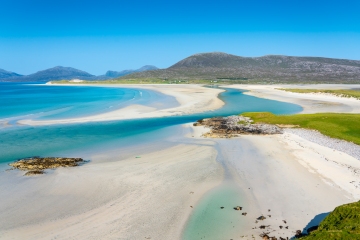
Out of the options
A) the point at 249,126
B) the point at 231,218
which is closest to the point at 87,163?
the point at 231,218

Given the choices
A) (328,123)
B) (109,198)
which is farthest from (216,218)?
(328,123)

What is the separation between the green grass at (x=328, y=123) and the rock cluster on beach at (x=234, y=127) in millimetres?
2006

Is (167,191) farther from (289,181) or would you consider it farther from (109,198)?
(289,181)

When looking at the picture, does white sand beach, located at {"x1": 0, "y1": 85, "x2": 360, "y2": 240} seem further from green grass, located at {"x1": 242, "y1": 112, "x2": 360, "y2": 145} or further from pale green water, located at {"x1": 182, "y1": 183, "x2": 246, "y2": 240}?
green grass, located at {"x1": 242, "y1": 112, "x2": 360, "y2": 145}

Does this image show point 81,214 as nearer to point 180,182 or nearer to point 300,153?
point 180,182

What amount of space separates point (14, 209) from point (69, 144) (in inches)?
512

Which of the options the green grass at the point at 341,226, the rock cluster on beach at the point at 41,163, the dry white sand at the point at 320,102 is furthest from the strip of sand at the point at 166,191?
the dry white sand at the point at 320,102

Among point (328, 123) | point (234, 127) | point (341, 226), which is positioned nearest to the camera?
point (341, 226)

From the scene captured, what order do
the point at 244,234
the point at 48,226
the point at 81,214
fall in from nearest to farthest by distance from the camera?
the point at 244,234 < the point at 48,226 < the point at 81,214

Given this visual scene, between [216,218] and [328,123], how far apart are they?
72.9ft

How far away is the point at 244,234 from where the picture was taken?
32.1 ft

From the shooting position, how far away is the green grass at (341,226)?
6.71 metres

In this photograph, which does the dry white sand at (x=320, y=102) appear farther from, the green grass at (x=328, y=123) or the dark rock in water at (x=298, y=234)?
the dark rock in water at (x=298, y=234)

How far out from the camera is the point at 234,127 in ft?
97.2
